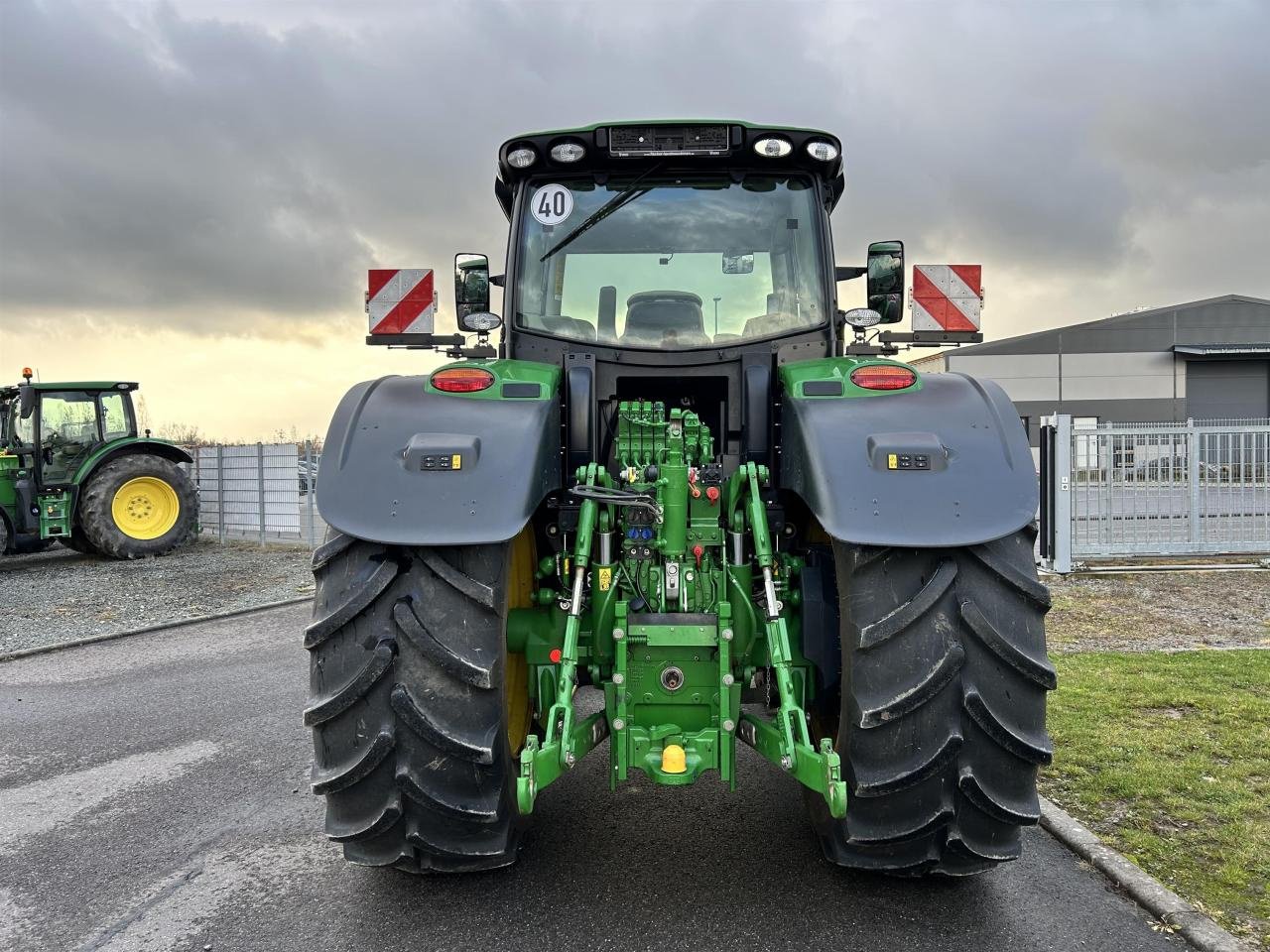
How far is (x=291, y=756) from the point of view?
4543mm

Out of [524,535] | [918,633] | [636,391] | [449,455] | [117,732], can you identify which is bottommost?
[117,732]

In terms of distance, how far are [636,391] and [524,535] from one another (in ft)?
2.70

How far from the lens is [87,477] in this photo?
1312 cm

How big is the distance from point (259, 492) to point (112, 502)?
2.36m

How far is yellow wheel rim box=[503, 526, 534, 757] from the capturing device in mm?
3004

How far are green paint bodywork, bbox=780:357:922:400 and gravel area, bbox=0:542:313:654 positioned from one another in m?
7.41

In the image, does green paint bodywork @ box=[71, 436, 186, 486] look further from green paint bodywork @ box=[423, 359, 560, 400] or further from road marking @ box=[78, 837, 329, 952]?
green paint bodywork @ box=[423, 359, 560, 400]

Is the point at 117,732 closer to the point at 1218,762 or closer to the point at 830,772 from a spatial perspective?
the point at 830,772

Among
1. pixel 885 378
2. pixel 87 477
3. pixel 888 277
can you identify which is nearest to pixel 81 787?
pixel 885 378

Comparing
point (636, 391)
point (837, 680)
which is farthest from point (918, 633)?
point (636, 391)

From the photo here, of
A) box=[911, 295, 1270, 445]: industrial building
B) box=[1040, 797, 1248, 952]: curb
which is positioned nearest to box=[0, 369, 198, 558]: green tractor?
box=[1040, 797, 1248, 952]: curb

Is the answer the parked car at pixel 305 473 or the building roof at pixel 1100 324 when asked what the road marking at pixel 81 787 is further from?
the building roof at pixel 1100 324

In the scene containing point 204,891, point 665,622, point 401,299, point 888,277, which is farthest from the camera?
point 401,299

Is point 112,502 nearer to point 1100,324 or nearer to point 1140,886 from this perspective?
point 1140,886
